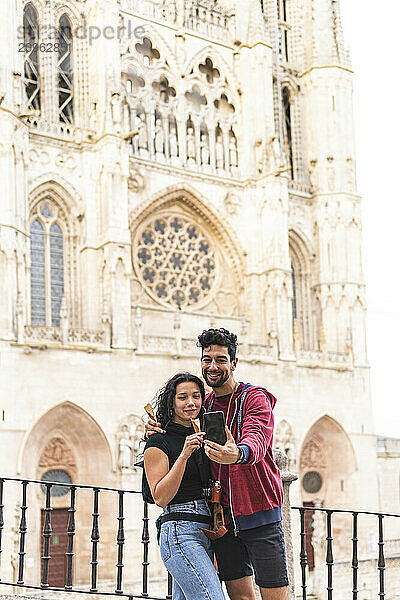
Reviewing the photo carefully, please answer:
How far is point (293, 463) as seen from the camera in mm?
21078

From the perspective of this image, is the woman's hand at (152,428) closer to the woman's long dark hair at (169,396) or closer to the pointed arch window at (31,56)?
the woman's long dark hair at (169,396)

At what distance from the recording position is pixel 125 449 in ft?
60.4

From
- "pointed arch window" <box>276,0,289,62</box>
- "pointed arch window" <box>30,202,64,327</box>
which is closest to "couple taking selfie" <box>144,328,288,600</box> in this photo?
"pointed arch window" <box>30,202,64,327</box>

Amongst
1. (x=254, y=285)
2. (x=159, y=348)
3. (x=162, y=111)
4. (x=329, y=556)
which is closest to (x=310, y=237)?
(x=254, y=285)

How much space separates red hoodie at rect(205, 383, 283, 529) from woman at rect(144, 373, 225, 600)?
6.2 inches

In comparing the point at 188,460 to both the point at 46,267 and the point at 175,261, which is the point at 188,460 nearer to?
the point at 46,267

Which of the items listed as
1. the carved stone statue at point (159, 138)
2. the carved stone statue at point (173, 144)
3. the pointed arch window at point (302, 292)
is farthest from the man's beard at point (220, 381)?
the pointed arch window at point (302, 292)

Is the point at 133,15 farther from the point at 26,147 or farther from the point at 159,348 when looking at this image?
the point at 159,348

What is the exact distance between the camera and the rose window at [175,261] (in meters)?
21.9

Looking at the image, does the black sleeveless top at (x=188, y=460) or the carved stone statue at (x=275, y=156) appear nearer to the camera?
the black sleeveless top at (x=188, y=460)

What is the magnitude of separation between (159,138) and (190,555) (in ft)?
63.5

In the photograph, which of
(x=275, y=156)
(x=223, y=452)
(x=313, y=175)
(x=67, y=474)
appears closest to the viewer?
(x=223, y=452)

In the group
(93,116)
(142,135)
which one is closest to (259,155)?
(142,135)

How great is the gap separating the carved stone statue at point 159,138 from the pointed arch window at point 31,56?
336 centimetres
